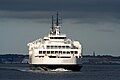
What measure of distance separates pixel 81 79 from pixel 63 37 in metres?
32.1

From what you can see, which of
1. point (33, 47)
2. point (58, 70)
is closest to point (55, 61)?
point (58, 70)

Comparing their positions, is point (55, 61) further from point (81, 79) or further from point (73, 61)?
point (81, 79)

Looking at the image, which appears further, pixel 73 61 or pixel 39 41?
pixel 39 41

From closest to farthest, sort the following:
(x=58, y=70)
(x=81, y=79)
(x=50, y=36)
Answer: (x=81, y=79) < (x=58, y=70) < (x=50, y=36)

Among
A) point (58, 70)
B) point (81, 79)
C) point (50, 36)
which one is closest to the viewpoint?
point (81, 79)

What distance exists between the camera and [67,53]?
527 feet

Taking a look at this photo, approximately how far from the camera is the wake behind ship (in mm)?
158500

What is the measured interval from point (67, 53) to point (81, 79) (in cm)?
2484

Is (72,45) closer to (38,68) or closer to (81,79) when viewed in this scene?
(38,68)

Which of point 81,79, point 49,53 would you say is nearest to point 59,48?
point 49,53

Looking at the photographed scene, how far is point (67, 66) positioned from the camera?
15825 centimetres

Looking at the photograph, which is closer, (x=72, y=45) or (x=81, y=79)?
(x=81, y=79)

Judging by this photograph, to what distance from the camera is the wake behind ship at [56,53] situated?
6240 inches

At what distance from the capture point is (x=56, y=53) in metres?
160
